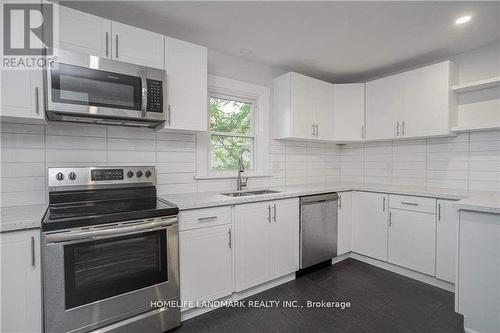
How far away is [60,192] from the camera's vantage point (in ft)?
5.59

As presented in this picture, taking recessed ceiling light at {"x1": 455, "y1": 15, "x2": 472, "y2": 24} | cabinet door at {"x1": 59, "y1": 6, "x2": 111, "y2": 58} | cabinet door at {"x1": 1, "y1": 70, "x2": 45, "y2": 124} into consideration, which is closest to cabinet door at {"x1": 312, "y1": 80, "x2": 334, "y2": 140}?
recessed ceiling light at {"x1": 455, "y1": 15, "x2": 472, "y2": 24}

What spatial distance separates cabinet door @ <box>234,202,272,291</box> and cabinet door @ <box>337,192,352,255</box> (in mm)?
1119

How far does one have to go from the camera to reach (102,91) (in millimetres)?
1729

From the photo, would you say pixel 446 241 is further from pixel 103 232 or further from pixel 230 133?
pixel 103 232

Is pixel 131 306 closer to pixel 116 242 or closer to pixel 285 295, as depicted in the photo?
pixel 116 242

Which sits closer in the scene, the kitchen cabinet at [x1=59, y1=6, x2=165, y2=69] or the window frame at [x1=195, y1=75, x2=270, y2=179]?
the kitchen cabinet at [x1=59, y1=6, x2=165, y2=69]

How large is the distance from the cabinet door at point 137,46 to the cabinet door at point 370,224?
2675 millimetres

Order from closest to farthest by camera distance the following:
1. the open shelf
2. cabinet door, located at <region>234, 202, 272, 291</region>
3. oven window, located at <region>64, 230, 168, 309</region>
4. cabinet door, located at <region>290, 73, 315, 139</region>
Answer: oven window, located at <region>64, 230, 168, 309</region>
cabinet door, located at <region>234, 202, 272, 291</region>
the open shelf
cabinet door, located at <region>290, 73, 315, 139</region>

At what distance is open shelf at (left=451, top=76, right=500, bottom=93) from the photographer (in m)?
2.28

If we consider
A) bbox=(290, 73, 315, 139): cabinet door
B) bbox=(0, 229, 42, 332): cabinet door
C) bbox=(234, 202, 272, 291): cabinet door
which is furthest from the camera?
bbox=(290, 73, 315, 139): cabinet door

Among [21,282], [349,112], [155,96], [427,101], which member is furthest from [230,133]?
[427,101]

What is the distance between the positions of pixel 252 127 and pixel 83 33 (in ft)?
6.13

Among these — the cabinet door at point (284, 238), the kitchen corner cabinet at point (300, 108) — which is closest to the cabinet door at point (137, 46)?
the kitchen corner cabinet at point (300, 108)

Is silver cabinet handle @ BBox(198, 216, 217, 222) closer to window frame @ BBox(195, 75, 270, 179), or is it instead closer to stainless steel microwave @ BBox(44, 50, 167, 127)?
window frame @ BBox(195, 75, 270, 179)
